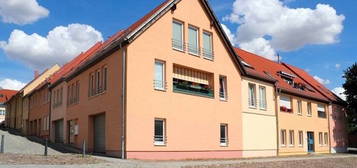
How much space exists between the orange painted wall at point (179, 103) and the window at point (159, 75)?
0.27 metres

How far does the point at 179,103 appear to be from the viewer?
72.0ft

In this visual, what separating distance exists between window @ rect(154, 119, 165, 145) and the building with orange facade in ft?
0.17

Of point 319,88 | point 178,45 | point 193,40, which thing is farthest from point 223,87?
point 319,88

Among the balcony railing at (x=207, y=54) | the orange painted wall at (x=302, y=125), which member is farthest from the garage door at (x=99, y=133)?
the orange painted wall at (x=302, y=125)

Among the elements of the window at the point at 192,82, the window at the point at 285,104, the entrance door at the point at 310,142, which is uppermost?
the window at the point at 192,82

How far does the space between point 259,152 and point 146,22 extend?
12480 millimetres

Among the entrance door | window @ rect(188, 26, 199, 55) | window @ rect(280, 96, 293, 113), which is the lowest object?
the entrance door

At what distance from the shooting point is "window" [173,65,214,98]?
2260 centimetres

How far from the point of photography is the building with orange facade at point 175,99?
20.2 metres

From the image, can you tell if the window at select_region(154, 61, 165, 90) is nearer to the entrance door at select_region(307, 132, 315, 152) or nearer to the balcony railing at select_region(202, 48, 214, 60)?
the balcony railing at select_region(202, 48, 214, 60)

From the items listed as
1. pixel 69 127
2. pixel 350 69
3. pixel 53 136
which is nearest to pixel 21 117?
pixel 53 136

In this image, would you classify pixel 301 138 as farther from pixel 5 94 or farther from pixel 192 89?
pixel 5 94

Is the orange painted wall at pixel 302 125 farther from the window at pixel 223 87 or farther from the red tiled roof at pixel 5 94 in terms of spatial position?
the red tiled roof at pixel 5 94

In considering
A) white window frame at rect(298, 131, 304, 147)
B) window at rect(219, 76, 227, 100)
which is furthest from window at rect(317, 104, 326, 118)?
window at rect(219, 76, 227, 100)
